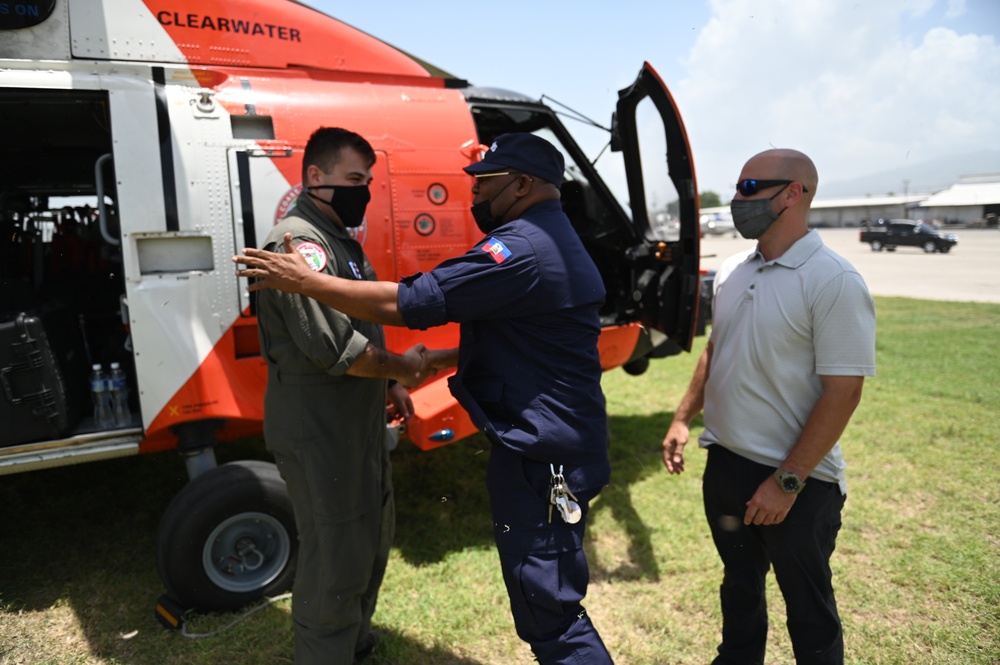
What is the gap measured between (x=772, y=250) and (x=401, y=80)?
2423 millimetres

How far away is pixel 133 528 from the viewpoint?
390 cm

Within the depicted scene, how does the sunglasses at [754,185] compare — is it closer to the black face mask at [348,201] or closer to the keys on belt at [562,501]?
the keys on belt at [562,501]

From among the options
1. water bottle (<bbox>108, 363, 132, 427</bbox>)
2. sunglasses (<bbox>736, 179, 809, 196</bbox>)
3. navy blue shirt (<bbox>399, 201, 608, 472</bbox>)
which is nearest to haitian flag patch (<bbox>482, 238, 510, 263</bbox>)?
navy blue shirt (<bbox>399, 201, 608, 472</bbox>)

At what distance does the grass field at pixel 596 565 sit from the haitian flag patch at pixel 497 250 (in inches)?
74.6

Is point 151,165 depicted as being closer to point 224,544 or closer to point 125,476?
point 224,544

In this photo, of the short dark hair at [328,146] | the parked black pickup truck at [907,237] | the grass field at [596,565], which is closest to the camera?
the short dark hair at [328,146]

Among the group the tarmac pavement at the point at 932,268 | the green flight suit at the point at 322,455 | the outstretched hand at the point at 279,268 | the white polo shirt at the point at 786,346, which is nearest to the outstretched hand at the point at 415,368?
the green flight suit at the point at 322,455

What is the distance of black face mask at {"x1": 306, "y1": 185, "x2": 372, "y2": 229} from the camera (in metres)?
2.41

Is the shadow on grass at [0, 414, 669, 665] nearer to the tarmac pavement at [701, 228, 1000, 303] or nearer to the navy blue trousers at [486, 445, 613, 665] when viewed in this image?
the navy blue trousers at [486, 445, 613, 665]

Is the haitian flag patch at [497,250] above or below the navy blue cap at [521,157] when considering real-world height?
below

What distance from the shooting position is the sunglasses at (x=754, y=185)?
6.87ft

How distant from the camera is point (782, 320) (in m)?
2.07

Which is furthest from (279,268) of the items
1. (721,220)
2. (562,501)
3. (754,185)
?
(721,220)

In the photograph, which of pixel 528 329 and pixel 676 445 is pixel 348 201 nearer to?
pixel 528 329
